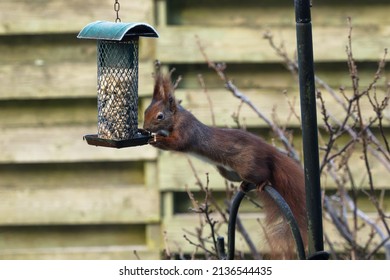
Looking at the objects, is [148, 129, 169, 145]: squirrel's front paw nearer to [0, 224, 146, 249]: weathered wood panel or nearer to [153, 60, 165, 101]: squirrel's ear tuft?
[153, 60, 165, 101]: squirrel's ear tuft

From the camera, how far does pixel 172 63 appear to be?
9.98 ft

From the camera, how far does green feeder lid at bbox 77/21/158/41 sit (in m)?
1.77

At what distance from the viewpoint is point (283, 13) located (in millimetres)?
3057

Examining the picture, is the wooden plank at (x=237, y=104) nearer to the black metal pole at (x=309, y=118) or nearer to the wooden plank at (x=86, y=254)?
the wooden plank at (x=86, y=254)

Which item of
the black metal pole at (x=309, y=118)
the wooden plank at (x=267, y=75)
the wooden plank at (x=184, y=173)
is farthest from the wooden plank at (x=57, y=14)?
the black metal pole at (x=309, y=118)

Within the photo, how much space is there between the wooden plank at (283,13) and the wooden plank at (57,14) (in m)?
0.23

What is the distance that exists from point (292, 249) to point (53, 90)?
1.37 m

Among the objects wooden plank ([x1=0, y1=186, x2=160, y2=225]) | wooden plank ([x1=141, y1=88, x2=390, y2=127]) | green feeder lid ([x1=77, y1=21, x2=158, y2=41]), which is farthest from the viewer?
wooden plank ([x1=0, y1=186, x2=160, y2=225])

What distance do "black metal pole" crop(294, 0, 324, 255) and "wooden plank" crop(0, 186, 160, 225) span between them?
1652 mm

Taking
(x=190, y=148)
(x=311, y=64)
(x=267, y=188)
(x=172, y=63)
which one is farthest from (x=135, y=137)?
(x=172, y=63)

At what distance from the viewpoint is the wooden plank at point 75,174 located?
3176 mm

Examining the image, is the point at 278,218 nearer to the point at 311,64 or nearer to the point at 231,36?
the point at 311,64

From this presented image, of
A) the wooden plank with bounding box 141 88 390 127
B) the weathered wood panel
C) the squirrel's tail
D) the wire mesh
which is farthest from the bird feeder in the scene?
the weathered wood panel

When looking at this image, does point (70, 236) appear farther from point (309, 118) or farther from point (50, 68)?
point (309, 118)
